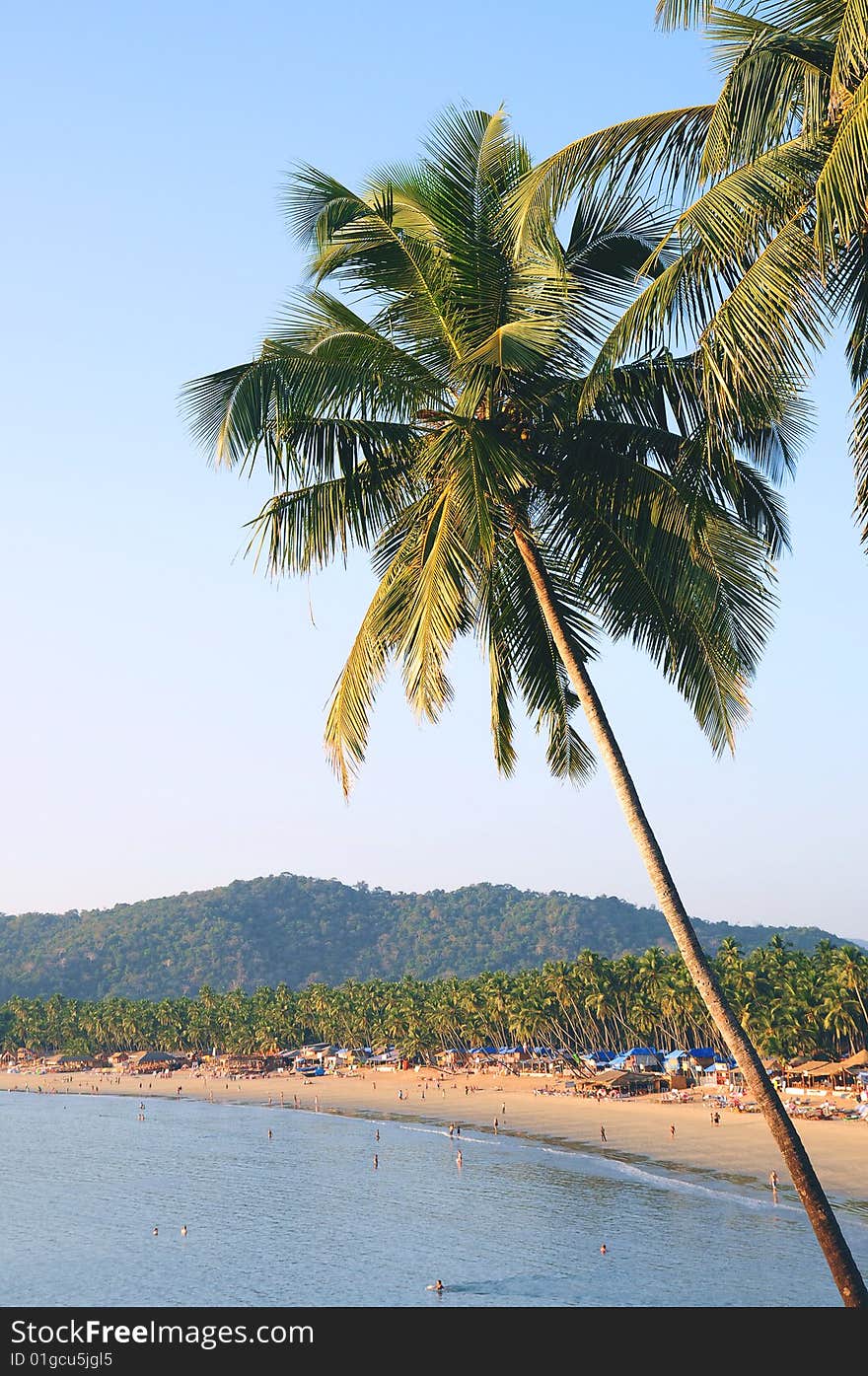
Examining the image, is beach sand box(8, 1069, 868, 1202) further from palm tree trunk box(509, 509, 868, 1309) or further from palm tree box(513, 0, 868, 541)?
palm tree box(513, 0, 868, 541)

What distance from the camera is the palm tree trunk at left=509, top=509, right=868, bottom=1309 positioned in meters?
7.01

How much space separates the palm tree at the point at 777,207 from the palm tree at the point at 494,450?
3.74 ft

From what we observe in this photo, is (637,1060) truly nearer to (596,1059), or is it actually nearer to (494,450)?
(596,1059)

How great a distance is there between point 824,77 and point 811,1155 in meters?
54.2

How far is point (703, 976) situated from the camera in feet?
26.5

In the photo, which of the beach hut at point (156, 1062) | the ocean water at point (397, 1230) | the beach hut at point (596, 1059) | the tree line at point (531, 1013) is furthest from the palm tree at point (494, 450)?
the beach hut at point (156, 1062)

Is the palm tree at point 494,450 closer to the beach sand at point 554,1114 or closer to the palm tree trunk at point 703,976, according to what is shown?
the palm tree trunk at point 703,976

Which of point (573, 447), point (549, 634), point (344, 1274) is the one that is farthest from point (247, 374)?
point (344, 1274)

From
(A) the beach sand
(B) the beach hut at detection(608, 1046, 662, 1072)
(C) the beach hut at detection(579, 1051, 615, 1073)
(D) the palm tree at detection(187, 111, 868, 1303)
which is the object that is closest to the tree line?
(B) the beach hut at detection(608, 1046, 662, 1072)

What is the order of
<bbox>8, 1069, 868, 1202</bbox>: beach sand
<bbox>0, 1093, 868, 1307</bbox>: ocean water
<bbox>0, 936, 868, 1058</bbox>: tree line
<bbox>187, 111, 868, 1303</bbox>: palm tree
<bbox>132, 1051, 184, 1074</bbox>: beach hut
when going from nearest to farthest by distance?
A: <bbox>187, 111, 868, 1303</bbox>: palm tree, <bbox>0, 1093, 868, 1307</bbox>: ocean water, <bbox>8, 1069, 868, 1202</bbox>: beach sand, <bbox>0, 936, 868, 1058</bbox>: tree line, <bbox>132, 1051, 184, 1074</bbox>: beach hut

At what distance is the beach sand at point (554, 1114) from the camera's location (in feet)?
179

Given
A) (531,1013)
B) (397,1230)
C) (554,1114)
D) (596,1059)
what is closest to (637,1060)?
(596,1059)

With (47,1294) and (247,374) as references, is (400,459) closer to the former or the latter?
(247,374)

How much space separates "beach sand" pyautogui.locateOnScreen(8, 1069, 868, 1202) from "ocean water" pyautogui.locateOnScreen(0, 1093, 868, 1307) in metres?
3.14
